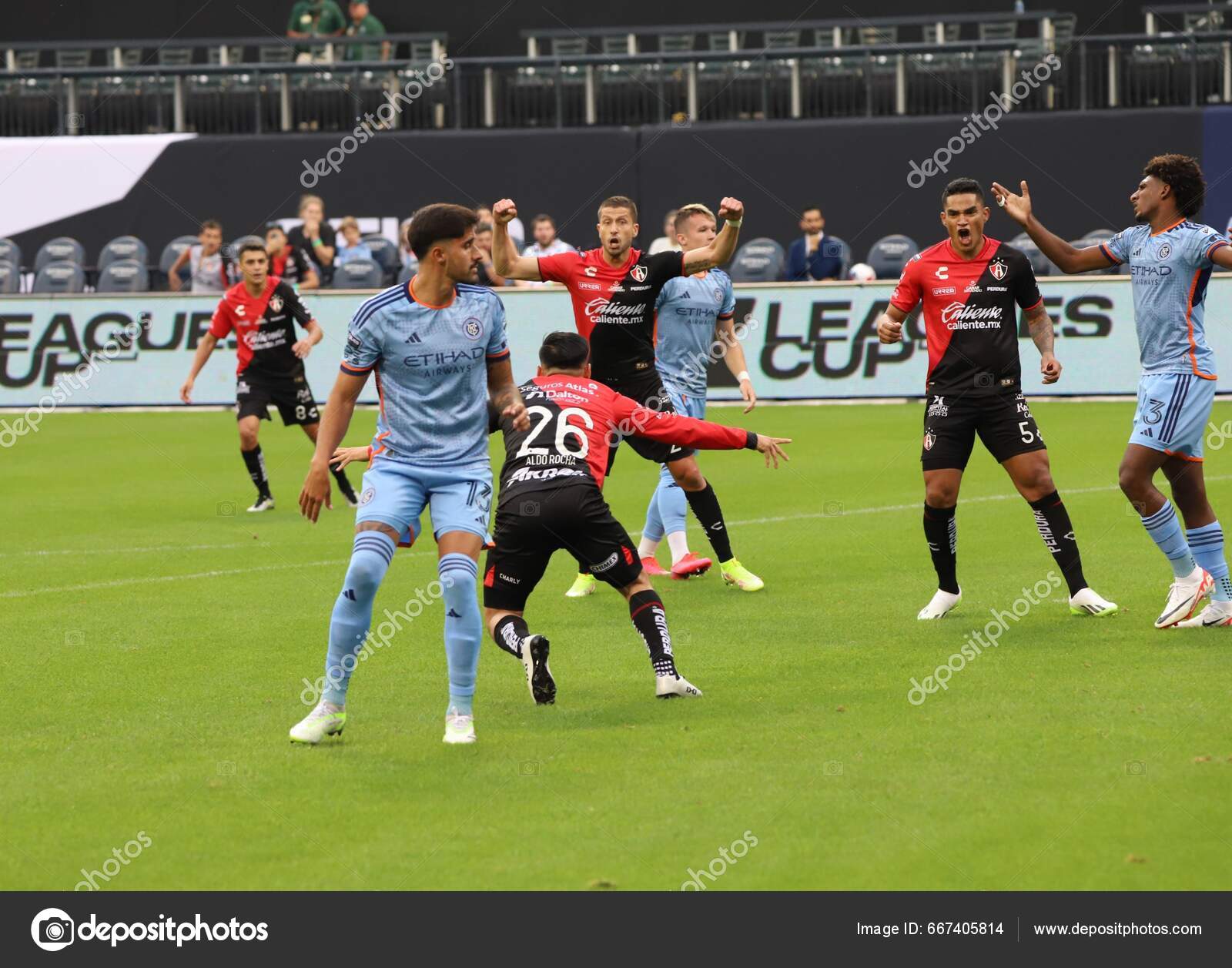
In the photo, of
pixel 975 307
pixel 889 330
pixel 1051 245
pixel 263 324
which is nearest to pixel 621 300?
pixel 889 330

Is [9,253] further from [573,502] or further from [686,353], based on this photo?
[573,502]

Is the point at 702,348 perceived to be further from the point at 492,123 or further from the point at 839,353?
the point at 492,123

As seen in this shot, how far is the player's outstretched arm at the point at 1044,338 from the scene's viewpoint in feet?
30.6

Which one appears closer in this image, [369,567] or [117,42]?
[369,567]

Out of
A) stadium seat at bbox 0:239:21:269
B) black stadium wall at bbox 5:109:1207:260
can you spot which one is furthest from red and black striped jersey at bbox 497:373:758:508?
stadium seat at bbox 0:239:21:269

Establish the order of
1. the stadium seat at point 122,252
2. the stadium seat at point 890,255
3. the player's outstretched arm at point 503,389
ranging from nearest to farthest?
the player's outstretched arm at point 503,389 < the stadium seat at point 890,255 < the stadium seat at point 122,252

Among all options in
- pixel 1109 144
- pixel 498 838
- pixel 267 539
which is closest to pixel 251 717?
pixel 498 838

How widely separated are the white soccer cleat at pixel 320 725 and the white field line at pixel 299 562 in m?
4.64

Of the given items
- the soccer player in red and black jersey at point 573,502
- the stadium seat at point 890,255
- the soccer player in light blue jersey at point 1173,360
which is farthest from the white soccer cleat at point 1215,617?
the stadium seat at point 890,255

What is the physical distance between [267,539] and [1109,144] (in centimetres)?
1688

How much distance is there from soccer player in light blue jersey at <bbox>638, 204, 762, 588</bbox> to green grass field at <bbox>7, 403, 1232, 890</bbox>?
1.60ft

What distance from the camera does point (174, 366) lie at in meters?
23.0

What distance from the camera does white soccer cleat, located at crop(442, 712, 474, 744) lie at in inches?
272

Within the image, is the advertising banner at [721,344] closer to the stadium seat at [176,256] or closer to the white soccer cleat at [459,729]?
the stadium seat at [176,256]
